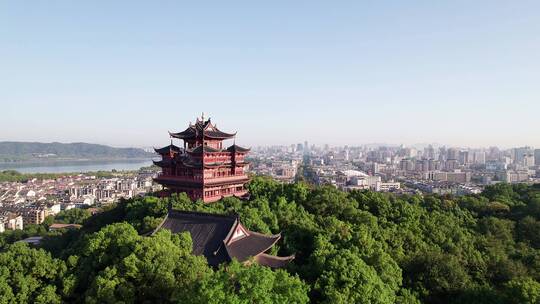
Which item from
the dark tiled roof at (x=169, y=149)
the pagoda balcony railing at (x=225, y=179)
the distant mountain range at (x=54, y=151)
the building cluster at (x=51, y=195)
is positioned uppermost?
the dark tiled roof at (x=169, y=149)

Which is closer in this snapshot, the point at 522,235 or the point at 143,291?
the point at 143,291

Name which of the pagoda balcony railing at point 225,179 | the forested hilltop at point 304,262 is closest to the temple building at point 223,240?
the forested hilltop at point 304,262

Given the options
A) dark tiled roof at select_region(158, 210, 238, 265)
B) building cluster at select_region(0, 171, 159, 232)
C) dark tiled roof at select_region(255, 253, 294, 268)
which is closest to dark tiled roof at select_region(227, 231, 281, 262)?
dark tiled roof at select_region(255, 253, 294, 268)

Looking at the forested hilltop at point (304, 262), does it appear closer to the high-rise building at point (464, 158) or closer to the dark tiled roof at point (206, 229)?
the dark tiled roof at point (206, 229)

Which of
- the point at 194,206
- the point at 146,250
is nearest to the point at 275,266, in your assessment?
the point at 146,250

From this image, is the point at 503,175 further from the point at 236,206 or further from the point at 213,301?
the point at 213,301

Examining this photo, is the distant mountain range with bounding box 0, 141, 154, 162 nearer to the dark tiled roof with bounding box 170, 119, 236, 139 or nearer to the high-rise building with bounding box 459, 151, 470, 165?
the high-rise building with bounding box 459, 151, 470, 165
